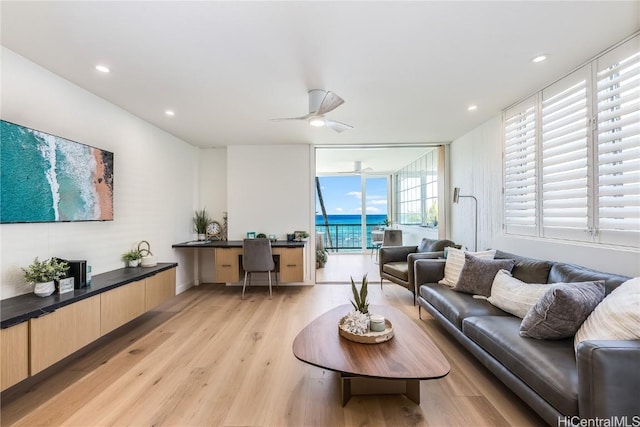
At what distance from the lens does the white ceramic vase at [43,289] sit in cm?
211

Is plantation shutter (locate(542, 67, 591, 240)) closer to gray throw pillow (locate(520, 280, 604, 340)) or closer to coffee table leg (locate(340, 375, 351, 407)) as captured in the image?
gray throw pillow (locate(520, 280, 604, 340))

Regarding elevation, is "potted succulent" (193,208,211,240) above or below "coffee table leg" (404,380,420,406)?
above

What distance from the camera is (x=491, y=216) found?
3.67 m

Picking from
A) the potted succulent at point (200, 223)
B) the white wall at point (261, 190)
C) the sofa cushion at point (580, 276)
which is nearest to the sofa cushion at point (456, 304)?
the sofa cushion at point (580, 276)

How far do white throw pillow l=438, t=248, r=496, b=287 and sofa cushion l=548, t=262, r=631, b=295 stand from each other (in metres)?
0.76

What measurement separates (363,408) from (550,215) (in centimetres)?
248

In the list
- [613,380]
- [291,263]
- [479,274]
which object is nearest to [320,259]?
[291,263]

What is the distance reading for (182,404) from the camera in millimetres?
1850

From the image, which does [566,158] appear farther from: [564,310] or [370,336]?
[370,336]

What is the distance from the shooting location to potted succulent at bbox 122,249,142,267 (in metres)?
3.30

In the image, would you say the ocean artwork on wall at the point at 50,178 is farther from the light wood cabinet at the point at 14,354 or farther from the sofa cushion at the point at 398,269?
the sofa cushion at the point at 398,269

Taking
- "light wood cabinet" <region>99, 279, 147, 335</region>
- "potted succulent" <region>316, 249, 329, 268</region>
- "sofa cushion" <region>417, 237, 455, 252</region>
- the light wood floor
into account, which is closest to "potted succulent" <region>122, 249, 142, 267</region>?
"light wood cabinet" <region>99, 279, 147, 335</region>

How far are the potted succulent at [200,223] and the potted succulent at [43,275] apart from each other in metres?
2.77

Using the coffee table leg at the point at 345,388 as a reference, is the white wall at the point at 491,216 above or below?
above
